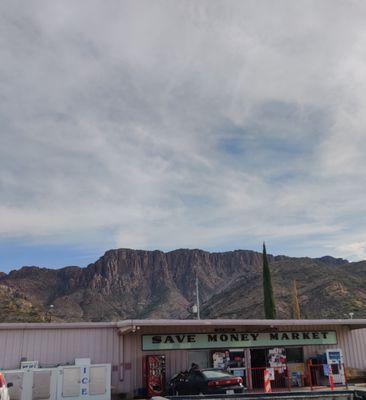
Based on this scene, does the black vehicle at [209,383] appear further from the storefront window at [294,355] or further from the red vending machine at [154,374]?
the storefront window at [294,355]

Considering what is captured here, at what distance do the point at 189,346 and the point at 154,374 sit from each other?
255 centimetres

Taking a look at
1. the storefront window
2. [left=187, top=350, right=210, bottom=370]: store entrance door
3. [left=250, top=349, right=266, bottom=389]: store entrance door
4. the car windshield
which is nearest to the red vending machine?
[left=187, top=350, right=210, bottom=370]: store entrance door

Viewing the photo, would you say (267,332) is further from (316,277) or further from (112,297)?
(112,297)

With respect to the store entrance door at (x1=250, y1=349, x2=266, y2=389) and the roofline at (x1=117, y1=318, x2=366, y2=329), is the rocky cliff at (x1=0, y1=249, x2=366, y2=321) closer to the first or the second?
the roofline at (x1=117, y1=318, x2=366, y2=329)

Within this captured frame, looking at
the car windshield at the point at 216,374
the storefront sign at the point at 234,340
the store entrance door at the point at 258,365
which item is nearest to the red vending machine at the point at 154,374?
the storefront sign at the point at 234,340

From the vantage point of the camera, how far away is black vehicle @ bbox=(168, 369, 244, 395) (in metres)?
19.4

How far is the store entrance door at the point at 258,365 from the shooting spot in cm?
2536

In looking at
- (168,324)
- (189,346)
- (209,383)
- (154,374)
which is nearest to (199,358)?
(189,346)

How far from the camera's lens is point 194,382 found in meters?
20.1

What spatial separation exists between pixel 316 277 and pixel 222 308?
19479mm

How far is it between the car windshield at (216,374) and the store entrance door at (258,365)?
583cm

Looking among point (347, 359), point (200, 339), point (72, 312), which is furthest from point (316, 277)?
point (72, 312)

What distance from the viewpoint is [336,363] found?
25.6 metres

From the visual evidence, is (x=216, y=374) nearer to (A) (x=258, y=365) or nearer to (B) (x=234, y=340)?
(B) (x=234, y=340)
